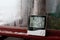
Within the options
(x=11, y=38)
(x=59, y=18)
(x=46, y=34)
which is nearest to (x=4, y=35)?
(x=11, y=38)

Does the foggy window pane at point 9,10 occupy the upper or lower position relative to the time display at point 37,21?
upper

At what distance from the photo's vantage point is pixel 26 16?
99 cm

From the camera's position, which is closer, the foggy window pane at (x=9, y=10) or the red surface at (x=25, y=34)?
the red surface at (x=25, y=34)

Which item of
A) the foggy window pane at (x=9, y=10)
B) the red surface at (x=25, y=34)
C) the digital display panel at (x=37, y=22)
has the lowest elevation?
the red surface at (x=25, y=34)

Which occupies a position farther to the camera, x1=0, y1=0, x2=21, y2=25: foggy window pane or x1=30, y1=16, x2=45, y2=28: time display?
x1=0, y1=0, x2=21, y2=25: foggy window pane

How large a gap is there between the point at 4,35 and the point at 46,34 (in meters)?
0.34

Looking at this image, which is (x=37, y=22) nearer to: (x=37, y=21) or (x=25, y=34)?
(x=37, y=21)

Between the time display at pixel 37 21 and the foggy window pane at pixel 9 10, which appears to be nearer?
the time display at pixel 37 21

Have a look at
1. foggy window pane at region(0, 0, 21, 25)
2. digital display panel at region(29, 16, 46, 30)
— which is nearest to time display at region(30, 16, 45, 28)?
digital display panel at region(29, 16, 46, 30)

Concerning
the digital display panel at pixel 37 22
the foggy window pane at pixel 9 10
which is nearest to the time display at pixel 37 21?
the digital display panel at pixel 37 22

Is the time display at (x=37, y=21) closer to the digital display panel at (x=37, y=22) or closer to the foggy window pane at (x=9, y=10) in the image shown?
the digital display panel at (x=37, y=22)

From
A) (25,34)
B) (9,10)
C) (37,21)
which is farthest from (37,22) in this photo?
(9,10)

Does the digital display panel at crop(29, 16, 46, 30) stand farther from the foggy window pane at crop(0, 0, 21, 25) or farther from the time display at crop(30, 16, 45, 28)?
the foggy window pane at crop(0, 0, 21, 25)

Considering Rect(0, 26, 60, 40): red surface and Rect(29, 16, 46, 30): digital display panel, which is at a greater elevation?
Rect(29, 16, 46, 30): digital display panel
